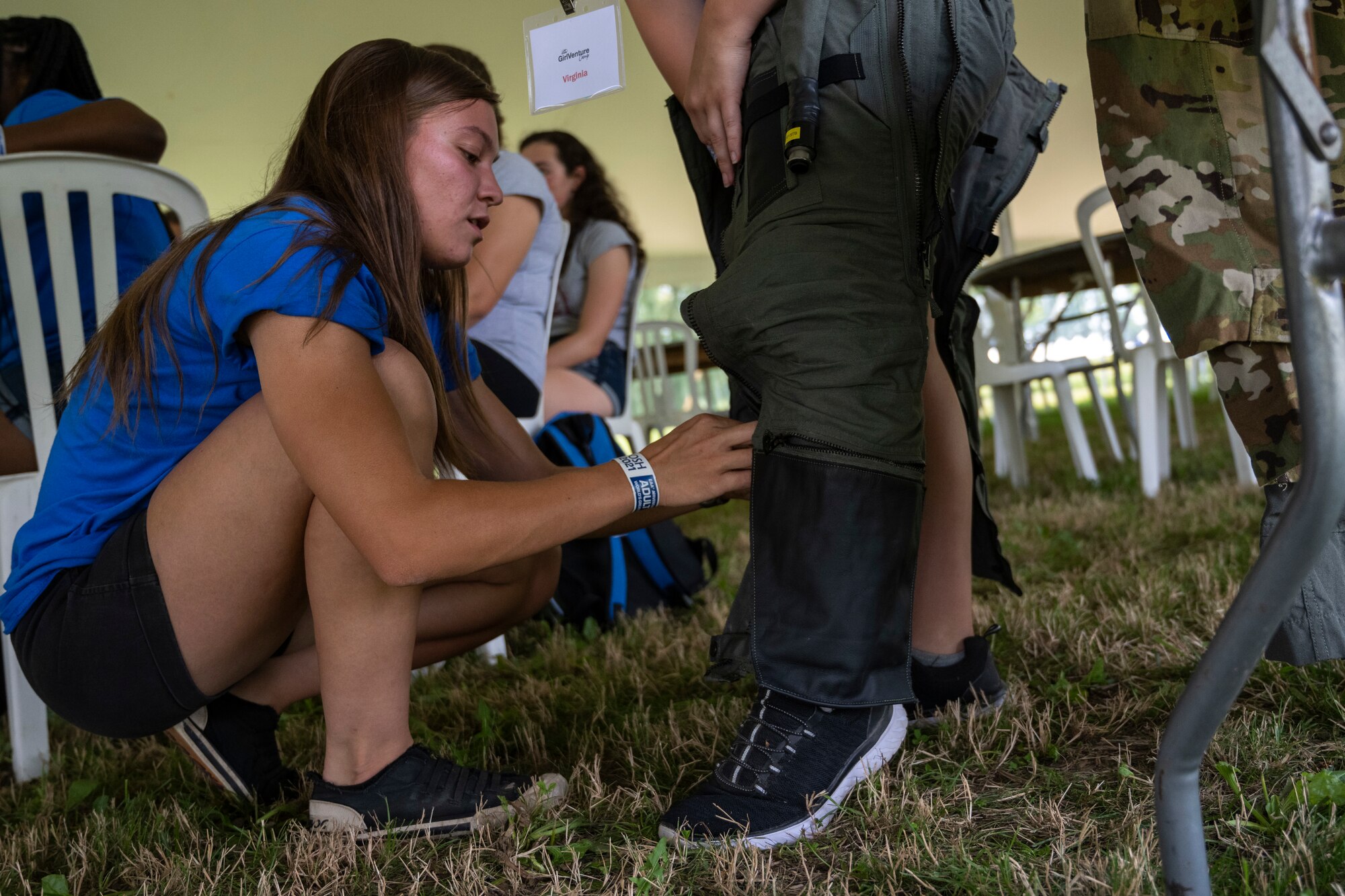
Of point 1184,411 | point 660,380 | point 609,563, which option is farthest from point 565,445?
point 1184,411

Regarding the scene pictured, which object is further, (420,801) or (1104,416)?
(1104,416)

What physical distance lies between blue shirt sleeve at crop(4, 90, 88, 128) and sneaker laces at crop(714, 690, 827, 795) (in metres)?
1.68

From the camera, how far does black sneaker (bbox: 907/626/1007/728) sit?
1.18m

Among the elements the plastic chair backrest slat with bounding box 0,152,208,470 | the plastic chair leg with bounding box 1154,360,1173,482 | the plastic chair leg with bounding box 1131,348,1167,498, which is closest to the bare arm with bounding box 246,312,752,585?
the plastic chair backrest slat with bounding box 0,152,208,470

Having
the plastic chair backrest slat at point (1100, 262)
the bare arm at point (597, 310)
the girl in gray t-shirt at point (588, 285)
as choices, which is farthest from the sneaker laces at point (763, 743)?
the plastic chair backrest slat at point (1100, 262)

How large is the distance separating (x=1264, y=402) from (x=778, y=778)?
544mm

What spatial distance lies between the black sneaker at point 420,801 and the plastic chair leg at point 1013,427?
2883 mm

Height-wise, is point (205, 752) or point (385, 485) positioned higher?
point (385, 485)

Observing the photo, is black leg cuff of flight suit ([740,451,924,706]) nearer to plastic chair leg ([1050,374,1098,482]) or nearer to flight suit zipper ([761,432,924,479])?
flight suit zipper ([761,432,924,479])

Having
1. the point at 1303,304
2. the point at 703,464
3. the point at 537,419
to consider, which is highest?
the point at 1303,304

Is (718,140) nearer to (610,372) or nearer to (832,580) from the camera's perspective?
(832,580)

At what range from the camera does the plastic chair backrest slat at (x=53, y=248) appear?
1.46 m

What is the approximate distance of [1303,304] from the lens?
490 millimetres

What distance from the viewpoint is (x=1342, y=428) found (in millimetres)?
488
